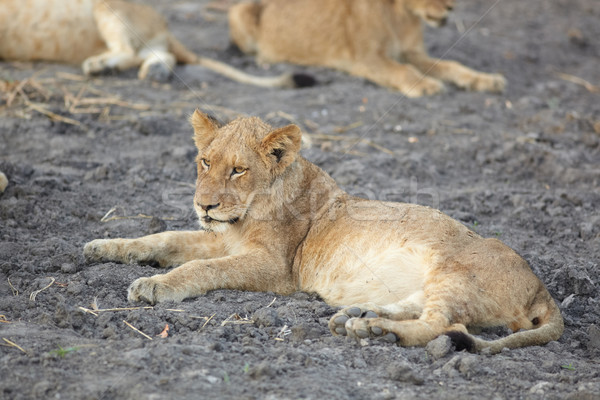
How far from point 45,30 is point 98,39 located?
2.13 ft

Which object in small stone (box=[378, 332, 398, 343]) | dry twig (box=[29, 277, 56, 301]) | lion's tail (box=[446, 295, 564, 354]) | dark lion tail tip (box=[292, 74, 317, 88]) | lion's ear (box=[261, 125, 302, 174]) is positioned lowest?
dark lion tail tip (box=[292, 74, 317, 88])

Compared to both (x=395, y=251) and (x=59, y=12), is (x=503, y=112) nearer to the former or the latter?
(x=395, y=251)

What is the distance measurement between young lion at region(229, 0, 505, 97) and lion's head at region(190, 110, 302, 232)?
14.6 ft

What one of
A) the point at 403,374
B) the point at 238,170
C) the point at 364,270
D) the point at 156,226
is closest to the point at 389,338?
the point at 403,374

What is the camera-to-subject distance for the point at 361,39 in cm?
937

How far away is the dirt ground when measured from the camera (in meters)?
3.20

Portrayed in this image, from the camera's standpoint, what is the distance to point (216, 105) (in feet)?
25.6

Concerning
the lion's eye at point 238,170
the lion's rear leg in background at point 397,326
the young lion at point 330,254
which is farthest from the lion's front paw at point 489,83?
the lion's rear leg in background at point 397,326

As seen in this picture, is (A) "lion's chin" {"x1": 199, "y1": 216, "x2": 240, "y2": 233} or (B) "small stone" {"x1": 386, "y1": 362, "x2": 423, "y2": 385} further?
(A) "lion's chin" {"x1": 199, "y1": 216, "x2": 240, "y2": 233}

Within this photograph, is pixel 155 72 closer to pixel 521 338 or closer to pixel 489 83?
pixel 489 83

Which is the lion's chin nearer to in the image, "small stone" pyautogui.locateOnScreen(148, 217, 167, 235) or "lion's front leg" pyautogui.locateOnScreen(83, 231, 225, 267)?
"lion's front leg" pyautogui.locateOnScreen(83, 231, 225, 267)

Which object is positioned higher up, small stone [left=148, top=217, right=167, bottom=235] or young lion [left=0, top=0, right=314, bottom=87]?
young lion [left=0, top=0, right=314, bottom=87]

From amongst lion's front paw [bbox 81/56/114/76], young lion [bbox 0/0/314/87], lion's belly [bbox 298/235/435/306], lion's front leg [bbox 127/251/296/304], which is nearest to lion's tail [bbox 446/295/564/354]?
lion's belly [bbox 298/235/435/306]

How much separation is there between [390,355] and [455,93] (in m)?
5.86
